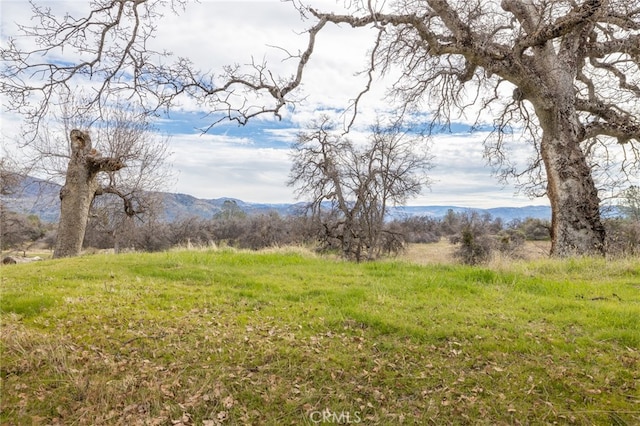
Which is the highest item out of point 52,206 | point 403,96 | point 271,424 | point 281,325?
point 403,96

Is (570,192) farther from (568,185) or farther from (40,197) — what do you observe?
(40,197)

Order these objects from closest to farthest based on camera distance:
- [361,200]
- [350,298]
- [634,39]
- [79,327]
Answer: [79,327], [350,298], [634,39], [361,200]

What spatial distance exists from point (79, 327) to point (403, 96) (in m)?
8.77

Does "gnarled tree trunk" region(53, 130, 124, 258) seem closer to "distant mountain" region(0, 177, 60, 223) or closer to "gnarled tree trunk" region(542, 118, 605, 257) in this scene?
"distant mountain" region(0, 177, 60, 223)

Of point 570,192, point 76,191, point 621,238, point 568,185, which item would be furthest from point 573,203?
point 76,191

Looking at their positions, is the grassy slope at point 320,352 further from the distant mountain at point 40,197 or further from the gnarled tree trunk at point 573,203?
the distant mountain at point 40,197

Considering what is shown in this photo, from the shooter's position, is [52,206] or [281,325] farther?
[52,206]

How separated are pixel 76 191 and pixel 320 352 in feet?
33.3

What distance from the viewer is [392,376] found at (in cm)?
324

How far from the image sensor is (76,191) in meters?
10.9

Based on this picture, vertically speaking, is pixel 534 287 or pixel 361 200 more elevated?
pixel 361 200

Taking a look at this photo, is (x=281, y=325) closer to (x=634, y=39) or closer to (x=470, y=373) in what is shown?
(x=470, y=373)

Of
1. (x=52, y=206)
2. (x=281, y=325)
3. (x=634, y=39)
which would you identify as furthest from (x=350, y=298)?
(x=52, y=206)

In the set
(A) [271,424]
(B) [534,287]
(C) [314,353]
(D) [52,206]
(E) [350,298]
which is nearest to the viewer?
(A) [271,424]
